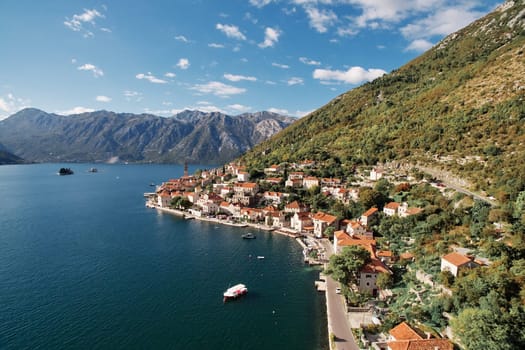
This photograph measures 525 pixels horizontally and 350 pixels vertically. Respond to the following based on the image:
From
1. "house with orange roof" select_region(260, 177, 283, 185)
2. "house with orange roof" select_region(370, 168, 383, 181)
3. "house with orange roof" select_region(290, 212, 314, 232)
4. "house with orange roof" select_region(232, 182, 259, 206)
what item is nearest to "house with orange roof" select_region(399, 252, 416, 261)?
"house with orange roof" select_region(290, 212, 314, 232)

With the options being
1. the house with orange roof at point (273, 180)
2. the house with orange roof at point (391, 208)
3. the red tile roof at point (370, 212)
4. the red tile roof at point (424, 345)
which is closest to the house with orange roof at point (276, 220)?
the red tile roof at point (370, 212)

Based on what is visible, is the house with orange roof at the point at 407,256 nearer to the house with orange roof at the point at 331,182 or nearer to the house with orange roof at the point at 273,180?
the house with orange roof at the point at 331,182

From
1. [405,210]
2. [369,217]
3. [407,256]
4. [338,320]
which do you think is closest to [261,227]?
[369,217]

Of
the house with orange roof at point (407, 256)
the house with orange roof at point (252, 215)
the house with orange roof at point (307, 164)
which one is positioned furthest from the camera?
the house with orange roof at point (307, 164)

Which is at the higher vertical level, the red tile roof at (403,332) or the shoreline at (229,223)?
the red tile roof at (403,332)

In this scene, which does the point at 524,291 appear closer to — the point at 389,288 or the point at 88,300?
the point at 389,288

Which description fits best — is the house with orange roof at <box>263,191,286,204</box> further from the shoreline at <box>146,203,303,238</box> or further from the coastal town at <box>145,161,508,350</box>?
the shoreline at <box>146,203,303,238</box>

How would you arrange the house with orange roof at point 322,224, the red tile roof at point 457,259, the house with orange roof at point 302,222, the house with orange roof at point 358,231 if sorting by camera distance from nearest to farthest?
the red tile roof at point 457,259 → the house with orange roof at point 358,231 → the house with orange roof at point 322,224 → the house with orange roof at point 302,222
